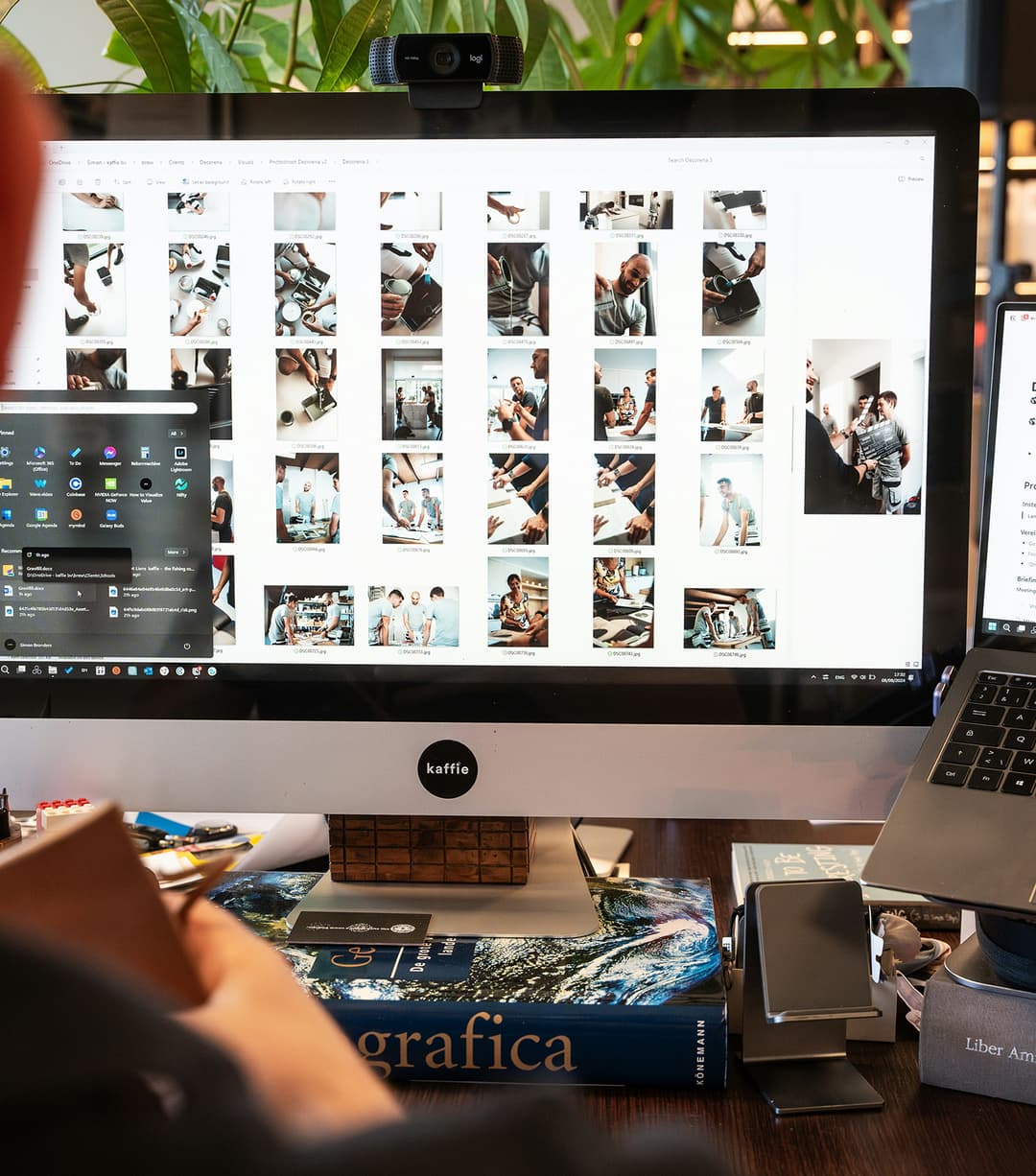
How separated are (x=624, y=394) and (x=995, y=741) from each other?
1.02 ft

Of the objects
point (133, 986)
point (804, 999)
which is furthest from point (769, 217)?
point (133, 986)

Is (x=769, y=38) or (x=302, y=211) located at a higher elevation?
(x=769, y=38)

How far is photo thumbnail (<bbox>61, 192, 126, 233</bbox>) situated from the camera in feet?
2.15

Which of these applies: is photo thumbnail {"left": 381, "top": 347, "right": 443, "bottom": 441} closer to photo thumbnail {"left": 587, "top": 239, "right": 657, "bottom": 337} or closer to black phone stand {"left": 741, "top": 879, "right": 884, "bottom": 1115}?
photo thumbnail {"left": 587, "top": 239, "right": 657, "bottom": 337}

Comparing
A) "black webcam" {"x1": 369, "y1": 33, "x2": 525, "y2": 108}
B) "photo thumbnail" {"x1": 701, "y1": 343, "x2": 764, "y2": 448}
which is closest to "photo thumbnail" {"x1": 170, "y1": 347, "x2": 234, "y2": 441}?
"black webcam" {"x1": 369, "y1": 33, "x2": 525, "y2": 108}

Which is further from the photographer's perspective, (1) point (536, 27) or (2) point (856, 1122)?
(1) point (536, 27)

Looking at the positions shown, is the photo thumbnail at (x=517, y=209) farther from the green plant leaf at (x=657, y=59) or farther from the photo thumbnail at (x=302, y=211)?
the green plant leaf at (x=657, y=59)

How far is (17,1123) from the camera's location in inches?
7.3

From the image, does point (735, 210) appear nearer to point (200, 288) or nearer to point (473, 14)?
point (200, 288)

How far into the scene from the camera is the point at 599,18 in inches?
47.8

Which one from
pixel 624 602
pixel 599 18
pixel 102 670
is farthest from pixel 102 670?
pixel 599 18

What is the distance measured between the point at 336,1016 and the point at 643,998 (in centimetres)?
17

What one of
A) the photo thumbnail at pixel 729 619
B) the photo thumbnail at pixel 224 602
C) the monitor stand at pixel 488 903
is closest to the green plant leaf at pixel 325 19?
the photo thumbnail at pixel 224 602

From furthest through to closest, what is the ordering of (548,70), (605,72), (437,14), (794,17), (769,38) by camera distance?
(769,38)
(794,17)
(605,72)
(548,70)
(437,14)
